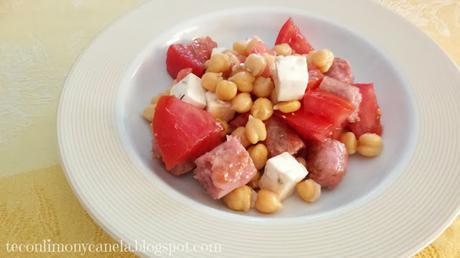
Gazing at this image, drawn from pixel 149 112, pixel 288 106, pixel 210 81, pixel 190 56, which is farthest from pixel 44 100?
pixel 288 106

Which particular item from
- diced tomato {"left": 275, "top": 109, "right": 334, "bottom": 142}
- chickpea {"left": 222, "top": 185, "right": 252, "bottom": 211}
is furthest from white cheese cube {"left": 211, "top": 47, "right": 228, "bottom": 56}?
chickpea {"left": 222, "top": 185, "right": 252, "bottom": 211}

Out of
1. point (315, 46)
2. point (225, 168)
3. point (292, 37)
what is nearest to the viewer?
point (225, 168)

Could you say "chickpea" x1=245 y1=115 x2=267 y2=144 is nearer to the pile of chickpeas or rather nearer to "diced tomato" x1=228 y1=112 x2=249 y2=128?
the pile of chickpeas

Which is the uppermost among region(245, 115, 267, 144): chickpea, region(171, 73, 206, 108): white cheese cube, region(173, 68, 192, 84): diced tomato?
region(245, 115, 267, 144): chickpea

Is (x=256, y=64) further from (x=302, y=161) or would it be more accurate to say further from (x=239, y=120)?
(x=302, y=161)

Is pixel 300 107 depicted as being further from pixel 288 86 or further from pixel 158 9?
pixel 158 9

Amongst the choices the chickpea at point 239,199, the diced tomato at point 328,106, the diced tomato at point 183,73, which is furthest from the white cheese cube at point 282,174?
the diced tomato at point 183,73

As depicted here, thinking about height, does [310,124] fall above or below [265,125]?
above
